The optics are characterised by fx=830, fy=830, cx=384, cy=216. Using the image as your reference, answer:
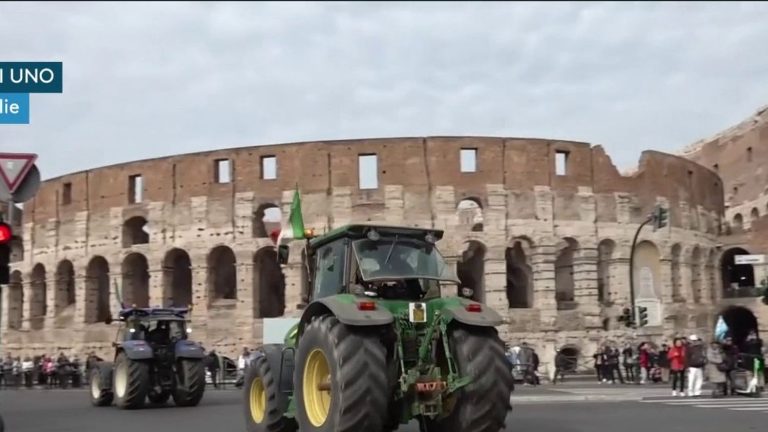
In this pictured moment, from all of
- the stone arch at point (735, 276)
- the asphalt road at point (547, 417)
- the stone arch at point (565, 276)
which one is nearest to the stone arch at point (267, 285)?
the stone arch at point (565, 276)

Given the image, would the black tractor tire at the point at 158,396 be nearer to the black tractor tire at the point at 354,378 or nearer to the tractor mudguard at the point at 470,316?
the black tractor tire at the point at 354,378

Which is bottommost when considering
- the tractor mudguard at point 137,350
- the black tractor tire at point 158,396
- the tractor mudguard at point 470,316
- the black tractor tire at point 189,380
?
the black tractor tire at point 158,396

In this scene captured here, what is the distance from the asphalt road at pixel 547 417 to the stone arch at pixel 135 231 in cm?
1851

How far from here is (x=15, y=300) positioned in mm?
40594

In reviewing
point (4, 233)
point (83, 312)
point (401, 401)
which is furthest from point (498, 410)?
point (83, 312)

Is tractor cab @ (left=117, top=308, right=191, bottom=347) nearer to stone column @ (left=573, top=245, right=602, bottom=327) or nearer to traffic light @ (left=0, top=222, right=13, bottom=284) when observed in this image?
traffic light @ (left=0, top=222, right=13, bottom=284)

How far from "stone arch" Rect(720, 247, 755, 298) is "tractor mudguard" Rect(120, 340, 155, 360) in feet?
105

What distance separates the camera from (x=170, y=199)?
3344 cm

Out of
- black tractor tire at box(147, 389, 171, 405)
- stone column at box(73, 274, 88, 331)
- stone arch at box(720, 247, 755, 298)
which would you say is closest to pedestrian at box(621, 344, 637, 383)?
black tractor tire at box(147, 389, 171, 405)

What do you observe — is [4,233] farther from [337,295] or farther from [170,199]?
[170,199]

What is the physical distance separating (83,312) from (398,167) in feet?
49.7

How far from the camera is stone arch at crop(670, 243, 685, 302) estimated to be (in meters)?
34.8

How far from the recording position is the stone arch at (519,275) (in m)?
32.8

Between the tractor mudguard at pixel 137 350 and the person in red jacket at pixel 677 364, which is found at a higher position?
the tractor mudguard at pixel 137 350
